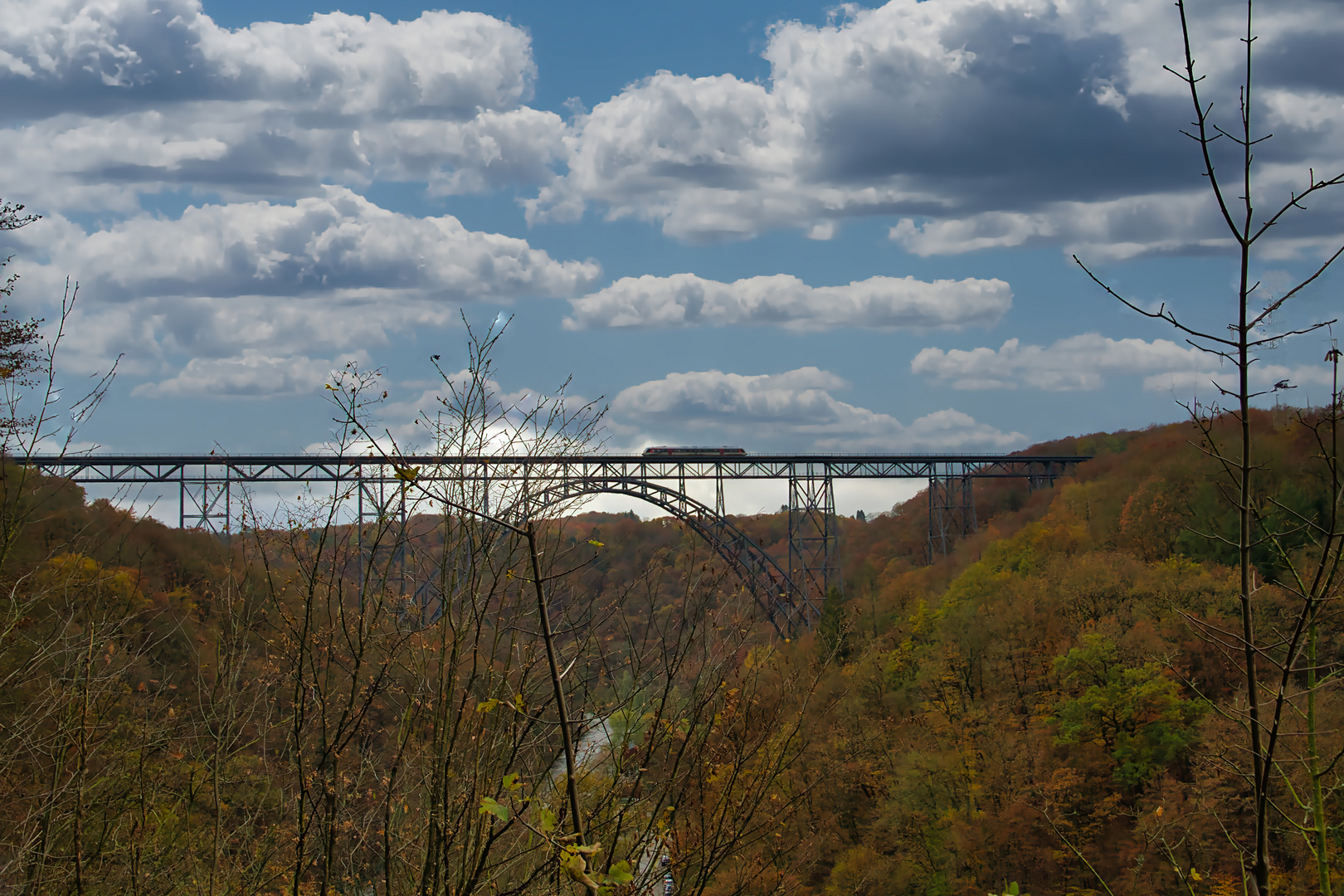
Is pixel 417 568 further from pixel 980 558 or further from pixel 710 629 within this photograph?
pixel 980 558

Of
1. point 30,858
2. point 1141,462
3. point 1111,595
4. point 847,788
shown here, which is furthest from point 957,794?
point 1141,462

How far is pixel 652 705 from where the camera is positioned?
6.14 metres

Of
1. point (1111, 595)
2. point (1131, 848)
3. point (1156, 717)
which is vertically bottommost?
point (1131, 848)

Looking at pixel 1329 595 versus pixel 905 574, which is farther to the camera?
pixel 905 574

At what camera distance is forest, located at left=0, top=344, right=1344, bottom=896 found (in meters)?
4.13

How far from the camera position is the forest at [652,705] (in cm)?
413

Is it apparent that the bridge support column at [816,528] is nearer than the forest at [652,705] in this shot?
No

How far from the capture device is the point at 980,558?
151 ft

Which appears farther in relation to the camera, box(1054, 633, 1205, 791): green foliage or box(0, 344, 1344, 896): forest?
box(1054, 633, 1205, 791): green foliage

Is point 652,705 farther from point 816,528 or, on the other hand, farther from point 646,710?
point 816,528

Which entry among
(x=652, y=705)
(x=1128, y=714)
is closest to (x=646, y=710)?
(x=652, y=705)

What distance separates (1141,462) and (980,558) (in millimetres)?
11621

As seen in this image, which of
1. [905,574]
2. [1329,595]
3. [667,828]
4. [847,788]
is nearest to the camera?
[1329,595]

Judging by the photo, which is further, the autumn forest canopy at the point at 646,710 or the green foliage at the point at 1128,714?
the green foliage at the point at 1128,714
